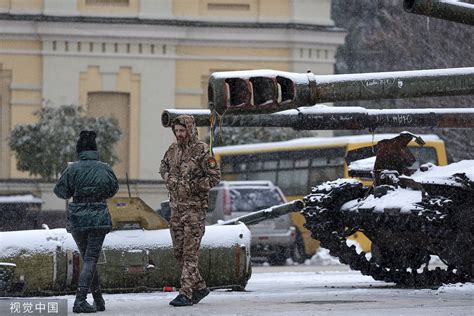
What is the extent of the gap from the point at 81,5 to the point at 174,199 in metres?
26.7

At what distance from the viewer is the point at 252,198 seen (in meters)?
30.0

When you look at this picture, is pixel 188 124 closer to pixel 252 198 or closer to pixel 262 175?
pixel 252 198

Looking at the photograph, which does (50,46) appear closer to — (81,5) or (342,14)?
(81,5)

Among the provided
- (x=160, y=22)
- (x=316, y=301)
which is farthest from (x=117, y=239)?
(x=160, y=22)

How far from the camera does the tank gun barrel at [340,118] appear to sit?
15258 mm

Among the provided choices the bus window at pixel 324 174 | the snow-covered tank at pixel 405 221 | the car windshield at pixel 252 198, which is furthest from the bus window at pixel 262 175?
the snow-covered tank at pixel 405 221

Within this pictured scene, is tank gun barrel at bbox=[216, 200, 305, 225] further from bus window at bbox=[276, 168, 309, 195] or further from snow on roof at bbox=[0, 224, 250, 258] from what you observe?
bus window at bbox=[276, 168, 309, 195]

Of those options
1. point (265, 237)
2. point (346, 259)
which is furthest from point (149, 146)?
point (346, 259)

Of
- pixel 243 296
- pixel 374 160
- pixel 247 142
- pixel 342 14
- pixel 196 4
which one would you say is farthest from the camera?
pixel 342 14

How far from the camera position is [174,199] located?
14305mm

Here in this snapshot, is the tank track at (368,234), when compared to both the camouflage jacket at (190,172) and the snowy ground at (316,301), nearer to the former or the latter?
the snowy ground at (316,301)

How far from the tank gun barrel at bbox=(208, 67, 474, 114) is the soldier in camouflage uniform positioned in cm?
111

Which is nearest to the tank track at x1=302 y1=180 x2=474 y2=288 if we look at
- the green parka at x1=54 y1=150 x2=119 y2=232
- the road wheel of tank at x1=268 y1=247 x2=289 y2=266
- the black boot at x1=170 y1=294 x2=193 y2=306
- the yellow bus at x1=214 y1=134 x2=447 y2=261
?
the black boot at x1=170 y1=294 x2=193 y2=306

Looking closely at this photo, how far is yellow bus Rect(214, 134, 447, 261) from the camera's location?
104 feet
